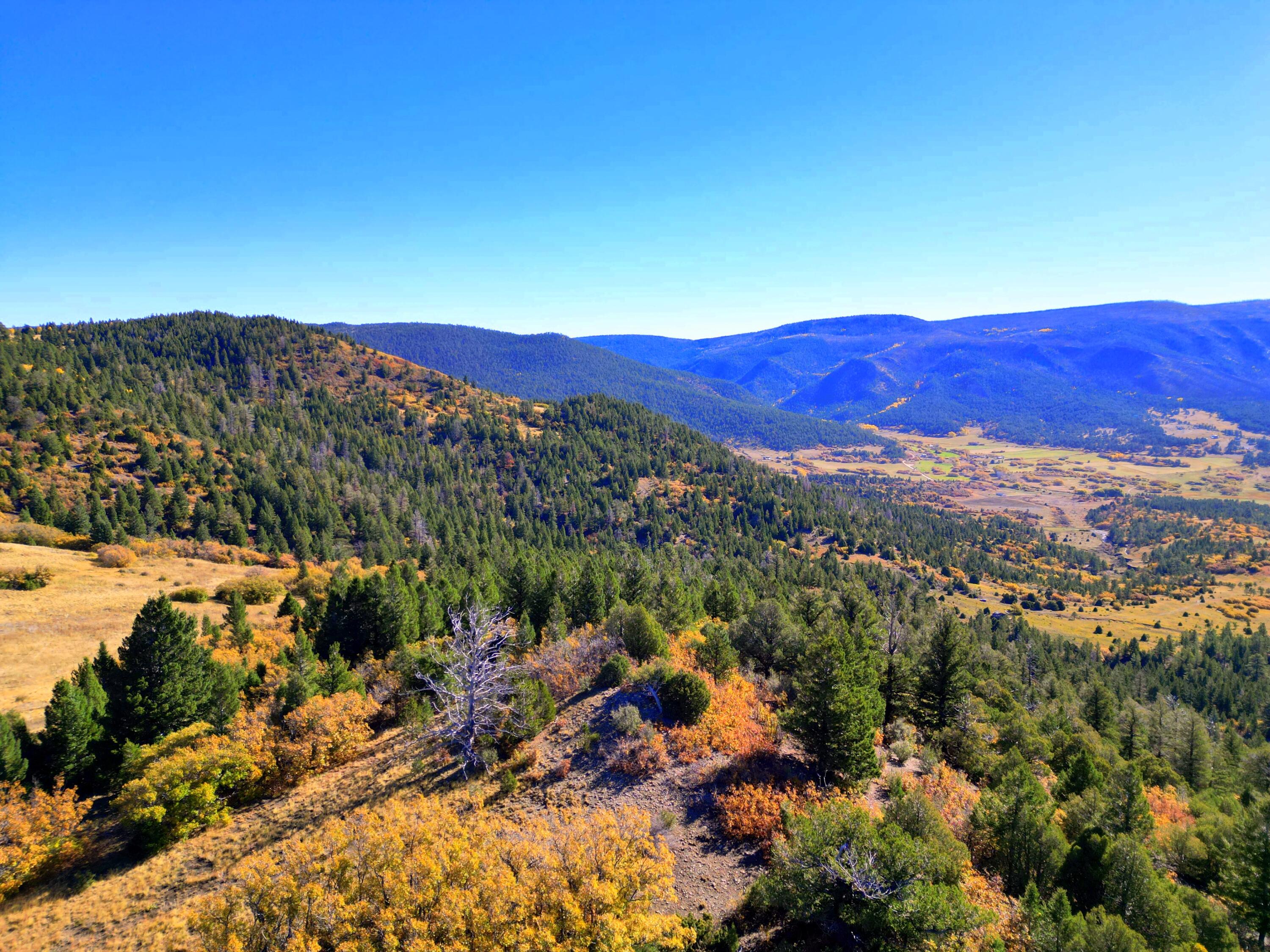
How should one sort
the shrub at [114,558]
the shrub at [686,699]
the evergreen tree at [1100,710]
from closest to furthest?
the shrub at [686,699], the evergreen tree at [1100,710], the shrub at [114,558]

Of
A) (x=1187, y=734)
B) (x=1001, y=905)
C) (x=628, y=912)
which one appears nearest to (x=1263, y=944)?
(x=1001, y=905)

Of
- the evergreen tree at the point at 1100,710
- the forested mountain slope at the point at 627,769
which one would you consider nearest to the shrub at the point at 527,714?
→ the forested mountain slope at the point at 627,769

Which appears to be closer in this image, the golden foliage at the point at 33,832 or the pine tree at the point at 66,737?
the golden foliage at the point at 33,832

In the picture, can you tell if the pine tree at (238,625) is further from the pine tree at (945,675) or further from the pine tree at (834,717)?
the pine tree at (945,675)

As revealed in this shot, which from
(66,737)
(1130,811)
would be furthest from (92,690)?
(1130,811)

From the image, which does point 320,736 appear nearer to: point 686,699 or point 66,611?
point 686,699

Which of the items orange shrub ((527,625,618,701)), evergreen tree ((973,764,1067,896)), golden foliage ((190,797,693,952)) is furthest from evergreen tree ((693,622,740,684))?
golden foliage ((190,797,693,952))
